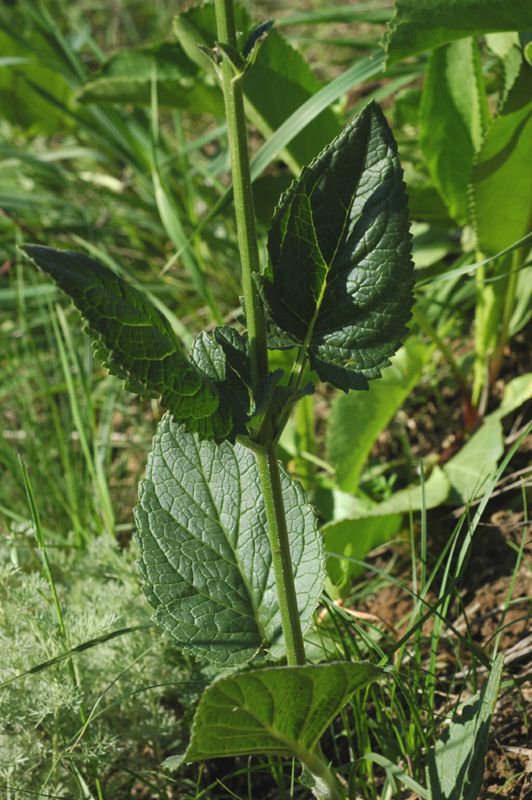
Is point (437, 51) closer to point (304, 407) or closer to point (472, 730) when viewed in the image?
point (304, 407)

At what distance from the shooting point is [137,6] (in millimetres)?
3752

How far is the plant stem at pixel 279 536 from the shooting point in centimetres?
93

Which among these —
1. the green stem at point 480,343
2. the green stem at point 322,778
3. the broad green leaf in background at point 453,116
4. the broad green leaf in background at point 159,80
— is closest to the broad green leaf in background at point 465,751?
the green stem at point 322,778

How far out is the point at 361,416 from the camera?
1761 millimetres

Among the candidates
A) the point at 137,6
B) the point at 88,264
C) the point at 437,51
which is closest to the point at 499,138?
the point at 437,51

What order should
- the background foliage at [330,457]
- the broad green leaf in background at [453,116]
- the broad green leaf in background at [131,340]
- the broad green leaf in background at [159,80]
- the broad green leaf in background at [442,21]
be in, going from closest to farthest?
the broad green leaf in background at [131,340] < the background foliage at [330,457] < the broad green leaf in background at [442,21] < the broad green leaf in background at [453,116] < the broad green leaf in background at [159,80]

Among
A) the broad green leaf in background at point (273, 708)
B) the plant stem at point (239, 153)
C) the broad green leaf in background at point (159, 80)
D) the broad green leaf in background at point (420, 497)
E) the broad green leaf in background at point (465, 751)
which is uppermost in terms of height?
the broad green leaf in background at point (159, 80)

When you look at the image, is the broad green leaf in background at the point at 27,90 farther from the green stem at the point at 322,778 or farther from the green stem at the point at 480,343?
the green stem at the point at 322,778

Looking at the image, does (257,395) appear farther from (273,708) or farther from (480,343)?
(480,343)

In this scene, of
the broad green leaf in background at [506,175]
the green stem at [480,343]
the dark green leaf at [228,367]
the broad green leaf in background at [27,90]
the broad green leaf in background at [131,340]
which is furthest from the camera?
the broad green leaf in background at [27,90]

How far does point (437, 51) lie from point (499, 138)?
257 mm

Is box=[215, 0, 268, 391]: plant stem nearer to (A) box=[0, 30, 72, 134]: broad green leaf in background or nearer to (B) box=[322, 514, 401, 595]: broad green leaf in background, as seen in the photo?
(B) box=[322, 514, 401, 595]: broad green leaf in background

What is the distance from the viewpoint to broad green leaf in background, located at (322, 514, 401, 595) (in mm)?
1477

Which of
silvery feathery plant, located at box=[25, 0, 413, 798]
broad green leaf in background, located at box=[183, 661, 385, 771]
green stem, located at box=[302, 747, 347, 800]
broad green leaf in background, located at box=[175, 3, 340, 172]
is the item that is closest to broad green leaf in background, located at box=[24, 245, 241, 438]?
silvery feathery plant, located at box=[25, 0, 413, 798]
